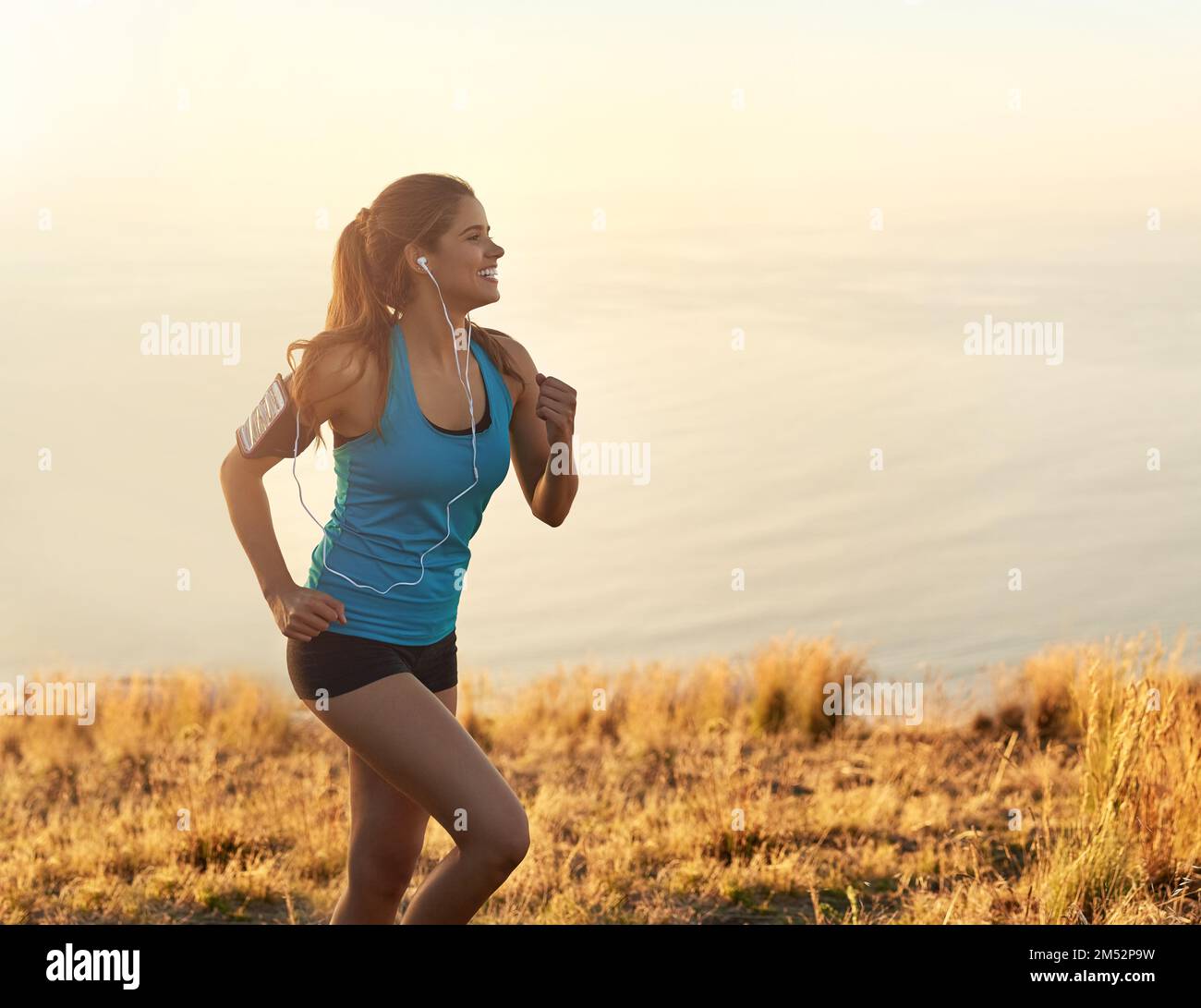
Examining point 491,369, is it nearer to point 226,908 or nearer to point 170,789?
point 226,908

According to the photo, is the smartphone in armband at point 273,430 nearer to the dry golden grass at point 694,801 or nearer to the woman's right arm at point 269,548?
the woman's right arm at point 269,548

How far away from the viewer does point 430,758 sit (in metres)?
3.34

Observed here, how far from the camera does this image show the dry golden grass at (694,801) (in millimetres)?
5363

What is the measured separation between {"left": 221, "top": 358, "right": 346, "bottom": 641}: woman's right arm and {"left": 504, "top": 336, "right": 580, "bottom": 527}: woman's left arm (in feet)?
1.92

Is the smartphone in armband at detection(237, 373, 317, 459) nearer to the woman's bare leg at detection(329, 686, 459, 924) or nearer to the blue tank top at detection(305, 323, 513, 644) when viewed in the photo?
the blue tank top at detection(305, 323, 513, 644)

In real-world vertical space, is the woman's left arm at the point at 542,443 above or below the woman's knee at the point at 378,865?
above

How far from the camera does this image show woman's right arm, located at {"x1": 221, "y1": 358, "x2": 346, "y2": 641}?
3410mm

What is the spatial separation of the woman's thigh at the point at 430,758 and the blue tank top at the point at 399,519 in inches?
7.0

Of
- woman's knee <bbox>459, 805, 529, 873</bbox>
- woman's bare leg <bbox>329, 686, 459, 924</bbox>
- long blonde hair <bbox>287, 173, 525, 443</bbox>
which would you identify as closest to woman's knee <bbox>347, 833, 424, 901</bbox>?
woman's bare leg <bbox>329, 686, 459, 924</bbox>

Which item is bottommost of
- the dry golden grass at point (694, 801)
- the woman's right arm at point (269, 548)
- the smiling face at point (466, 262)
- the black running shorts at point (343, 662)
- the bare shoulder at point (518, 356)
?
the dry golden grass at point (694, 801)

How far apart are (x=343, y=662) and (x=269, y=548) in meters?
0.37

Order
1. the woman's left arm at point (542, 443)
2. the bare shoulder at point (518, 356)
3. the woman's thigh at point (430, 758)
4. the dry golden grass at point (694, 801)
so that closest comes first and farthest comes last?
the woman's thigh at point (430, 758) → the woman's left arm at point (542, 443) → the bare shoulder at point (518, 356) → the dry golden grass at point (694, 801)

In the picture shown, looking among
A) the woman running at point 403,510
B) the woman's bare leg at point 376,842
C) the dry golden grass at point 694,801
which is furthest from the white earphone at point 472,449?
the dry golden grass at point 694,801
